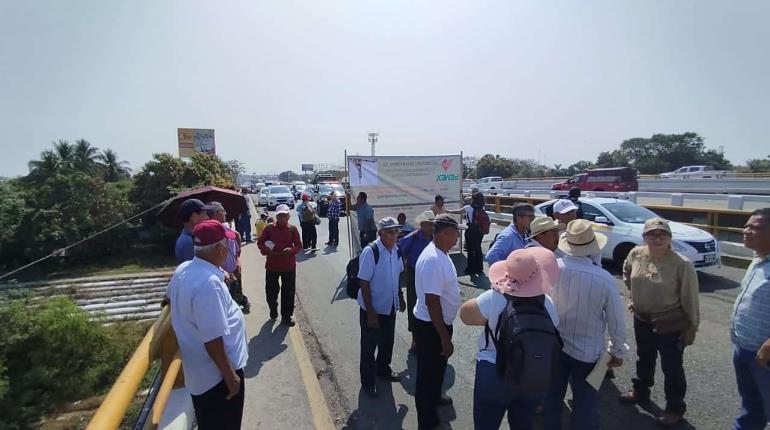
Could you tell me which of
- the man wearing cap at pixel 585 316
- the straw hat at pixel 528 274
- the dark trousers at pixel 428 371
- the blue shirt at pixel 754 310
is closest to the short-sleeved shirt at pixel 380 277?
the dark trousers at pixel 428 371

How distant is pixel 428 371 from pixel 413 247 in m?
2.00

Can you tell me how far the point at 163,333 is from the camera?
288 cm

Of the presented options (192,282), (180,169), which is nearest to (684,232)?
(192,282)

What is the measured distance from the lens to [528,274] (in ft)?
7.16

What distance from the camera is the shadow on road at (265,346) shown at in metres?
4.76

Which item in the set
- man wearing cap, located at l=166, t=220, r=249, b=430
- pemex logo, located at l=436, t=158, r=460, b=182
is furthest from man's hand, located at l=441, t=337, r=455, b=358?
pemex logo, located at l=436, t=158, r=460, b=182

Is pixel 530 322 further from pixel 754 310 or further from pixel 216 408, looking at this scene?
pixel 216 408

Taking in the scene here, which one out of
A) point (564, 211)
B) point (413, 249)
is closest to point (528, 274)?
point (413, 249)

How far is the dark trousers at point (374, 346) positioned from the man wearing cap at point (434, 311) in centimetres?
80

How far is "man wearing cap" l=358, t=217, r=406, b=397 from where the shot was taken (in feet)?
13.1

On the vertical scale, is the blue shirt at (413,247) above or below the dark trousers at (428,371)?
above

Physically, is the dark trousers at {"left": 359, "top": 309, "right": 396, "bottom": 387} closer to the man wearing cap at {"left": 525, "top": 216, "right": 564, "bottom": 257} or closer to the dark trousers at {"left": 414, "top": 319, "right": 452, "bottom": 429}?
the dark trousers at {"left": 414, "top": 319, "right": 452, "bottom": 429}

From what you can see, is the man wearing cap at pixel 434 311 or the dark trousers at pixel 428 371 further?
the dark trousers at pixel 428 371

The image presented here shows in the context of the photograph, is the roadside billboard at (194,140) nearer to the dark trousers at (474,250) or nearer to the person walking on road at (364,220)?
the person walking on road at (364,220)
